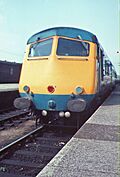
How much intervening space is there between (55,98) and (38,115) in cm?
118

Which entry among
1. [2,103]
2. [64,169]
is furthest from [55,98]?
[2,103]

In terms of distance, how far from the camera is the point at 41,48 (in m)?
7.13

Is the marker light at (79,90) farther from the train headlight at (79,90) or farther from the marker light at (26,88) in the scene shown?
the marker light at (26,88)

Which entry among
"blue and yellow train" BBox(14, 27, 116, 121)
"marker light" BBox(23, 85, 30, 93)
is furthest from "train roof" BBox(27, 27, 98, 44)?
"marker light" BBox(23, 85, 30, 93)

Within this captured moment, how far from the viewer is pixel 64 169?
10.5 feet

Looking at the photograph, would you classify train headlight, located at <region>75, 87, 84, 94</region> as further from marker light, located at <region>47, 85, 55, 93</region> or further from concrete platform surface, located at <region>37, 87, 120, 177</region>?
concrete platform surface, located at <region>37, 87, 120, 177</region>

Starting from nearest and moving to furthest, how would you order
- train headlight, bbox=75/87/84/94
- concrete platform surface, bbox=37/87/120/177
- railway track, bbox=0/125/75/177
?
concrete platform surface, bbox=37/87/120/177 → railway track, bbox=0/125/75/177 → train headlight, bbox=75/87/84/94

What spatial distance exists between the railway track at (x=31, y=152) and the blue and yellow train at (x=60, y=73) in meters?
0.59

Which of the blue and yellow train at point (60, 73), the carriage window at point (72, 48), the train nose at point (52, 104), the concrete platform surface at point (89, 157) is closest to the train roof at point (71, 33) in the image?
the blue and yellow train at point (60, 73)

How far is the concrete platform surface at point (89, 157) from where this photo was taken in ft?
10.2

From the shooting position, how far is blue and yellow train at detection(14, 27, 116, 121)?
6199mm

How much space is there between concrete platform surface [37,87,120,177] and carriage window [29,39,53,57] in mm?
2436

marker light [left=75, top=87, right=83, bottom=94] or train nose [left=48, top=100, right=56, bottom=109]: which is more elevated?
marker light [left=75, top=87, right=83, bottom=94]

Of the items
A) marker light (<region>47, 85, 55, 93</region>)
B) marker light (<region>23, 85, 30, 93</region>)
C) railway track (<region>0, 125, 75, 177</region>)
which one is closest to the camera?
railway track (<region>0, 125, 75, 177</region>)
